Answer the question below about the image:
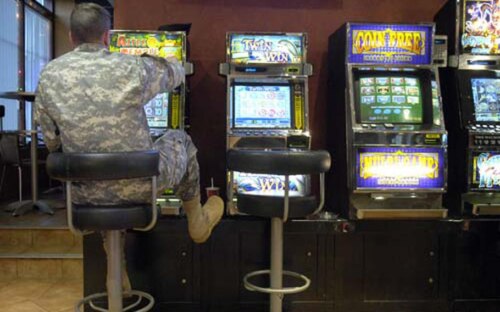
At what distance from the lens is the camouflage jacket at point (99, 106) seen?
1988 millimetres

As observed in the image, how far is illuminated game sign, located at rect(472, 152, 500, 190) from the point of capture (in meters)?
3.16

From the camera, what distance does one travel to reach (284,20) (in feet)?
12.9

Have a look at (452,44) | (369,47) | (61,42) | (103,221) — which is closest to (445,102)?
(452,44)

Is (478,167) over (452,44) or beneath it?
beneath

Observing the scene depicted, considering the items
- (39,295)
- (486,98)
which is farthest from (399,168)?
(39,295)

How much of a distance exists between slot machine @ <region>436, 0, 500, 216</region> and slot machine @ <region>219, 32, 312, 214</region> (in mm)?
1073

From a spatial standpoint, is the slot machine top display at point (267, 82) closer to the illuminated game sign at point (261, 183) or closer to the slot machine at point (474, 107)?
the illuminated game sign at point (261, 183)

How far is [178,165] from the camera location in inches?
Result: 87.6

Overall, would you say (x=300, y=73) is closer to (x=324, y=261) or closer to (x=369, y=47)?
(x=369, y=47)

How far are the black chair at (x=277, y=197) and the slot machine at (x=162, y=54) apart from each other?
0.92m

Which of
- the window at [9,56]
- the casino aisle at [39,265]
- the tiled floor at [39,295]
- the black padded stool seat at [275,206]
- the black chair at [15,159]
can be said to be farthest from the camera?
the window at [9,56]

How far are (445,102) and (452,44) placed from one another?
420 mm

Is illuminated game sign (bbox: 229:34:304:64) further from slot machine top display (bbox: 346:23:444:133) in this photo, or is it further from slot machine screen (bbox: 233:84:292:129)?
slot machine top display (bbox: 346:23:444:133)

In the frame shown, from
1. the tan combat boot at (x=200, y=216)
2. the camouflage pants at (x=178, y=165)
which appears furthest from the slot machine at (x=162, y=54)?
the camouflage pants at (x=178, y=165)
